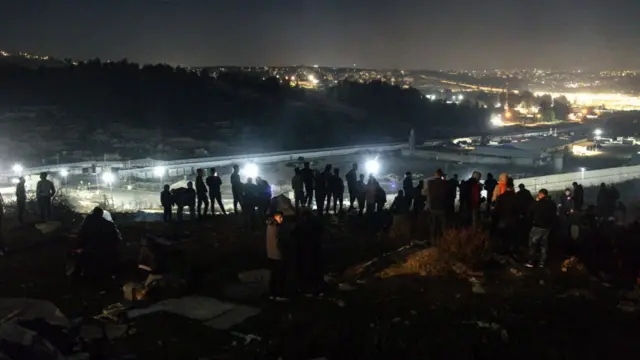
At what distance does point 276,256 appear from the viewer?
831cm

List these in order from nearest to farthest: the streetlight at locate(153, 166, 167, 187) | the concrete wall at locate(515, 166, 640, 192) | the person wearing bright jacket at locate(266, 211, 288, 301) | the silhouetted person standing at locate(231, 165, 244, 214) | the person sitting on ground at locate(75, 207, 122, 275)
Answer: the person wearing bright jacket at locate(266, 211, 288, 301), the person sitting on ground at locate(75, 207, 122, 275), the silhouetted person standing at locate(231, 165, 244, 214), the concrete wall at locate(515, 166, 640, 192), the streetlight at locate(153, 166, 167, 187)

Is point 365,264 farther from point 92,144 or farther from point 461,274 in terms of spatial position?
point 92,144

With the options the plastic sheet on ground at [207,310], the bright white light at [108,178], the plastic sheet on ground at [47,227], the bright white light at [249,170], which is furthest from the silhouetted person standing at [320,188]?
the bright white light at [249,170]

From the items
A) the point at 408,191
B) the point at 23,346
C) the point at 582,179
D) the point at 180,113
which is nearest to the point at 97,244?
the point at 23,346

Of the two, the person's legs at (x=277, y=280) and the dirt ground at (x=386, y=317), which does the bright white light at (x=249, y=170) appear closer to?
the dirt ground at (x=386, y=317)

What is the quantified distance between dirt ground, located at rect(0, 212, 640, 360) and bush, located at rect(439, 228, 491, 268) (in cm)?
24

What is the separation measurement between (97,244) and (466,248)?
5710 mm

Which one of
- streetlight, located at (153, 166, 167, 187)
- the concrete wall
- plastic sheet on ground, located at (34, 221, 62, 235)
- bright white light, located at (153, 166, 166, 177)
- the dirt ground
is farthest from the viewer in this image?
bright white light, located at (153, 166, 166, 177)

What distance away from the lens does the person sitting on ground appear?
940cm

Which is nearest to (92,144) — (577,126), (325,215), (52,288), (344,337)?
(325,215)

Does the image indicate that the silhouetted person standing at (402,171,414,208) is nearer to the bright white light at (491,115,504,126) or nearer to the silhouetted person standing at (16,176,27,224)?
the silhouetted person standing at (16,176,27,224)

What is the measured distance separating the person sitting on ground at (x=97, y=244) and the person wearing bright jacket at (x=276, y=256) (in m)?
2.72

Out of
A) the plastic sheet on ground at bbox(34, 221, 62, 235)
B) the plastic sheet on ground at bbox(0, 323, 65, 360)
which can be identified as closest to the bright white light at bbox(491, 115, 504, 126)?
the plastic sheet on ground at bbox(34, 221, 62, 235)

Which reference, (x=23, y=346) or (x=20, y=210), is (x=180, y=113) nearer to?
(x=20, y=210)
